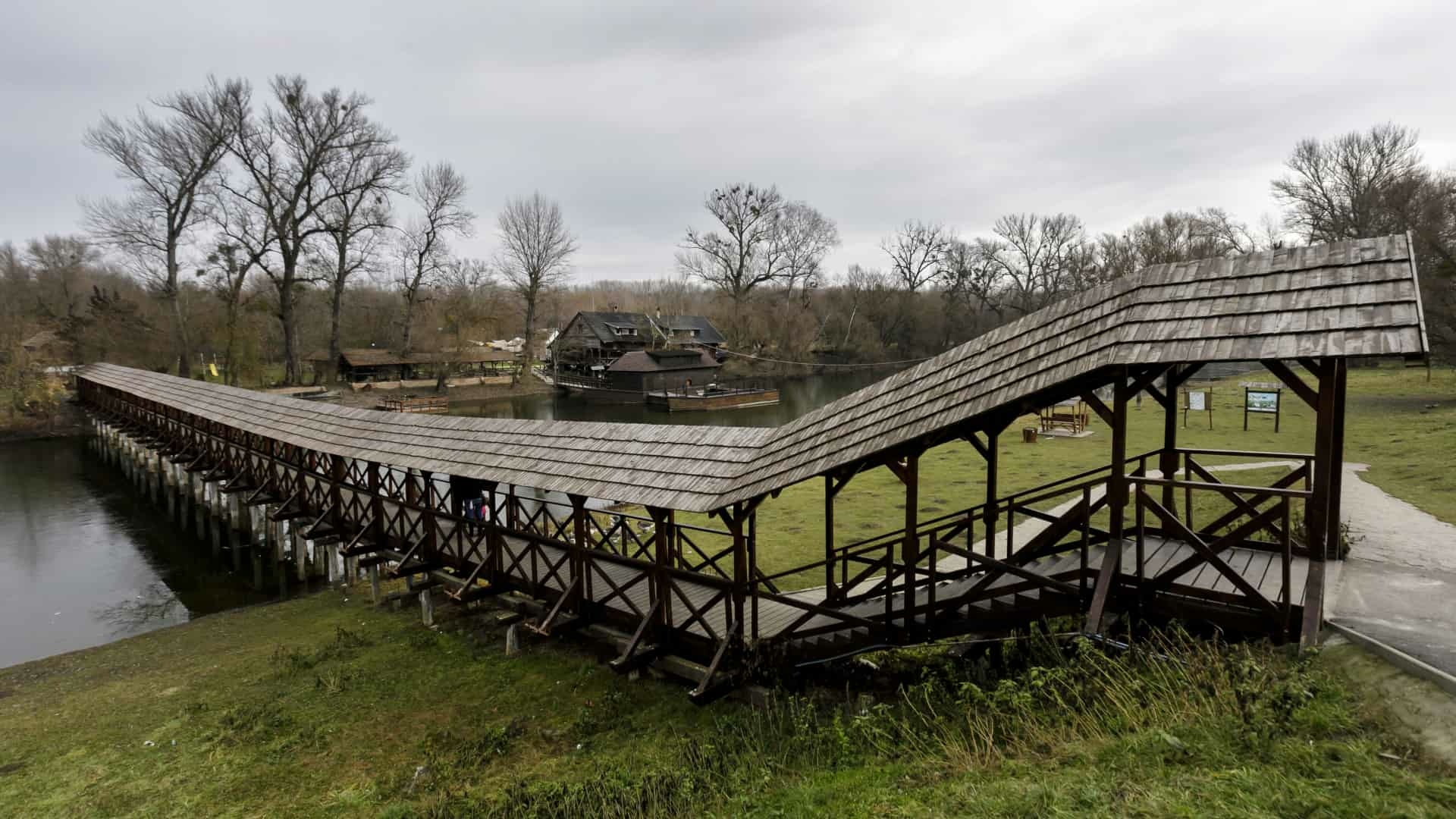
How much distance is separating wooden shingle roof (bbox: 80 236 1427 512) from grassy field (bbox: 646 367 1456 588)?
371cm

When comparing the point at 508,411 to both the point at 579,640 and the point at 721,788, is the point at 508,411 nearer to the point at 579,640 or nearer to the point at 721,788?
the point at 579,640

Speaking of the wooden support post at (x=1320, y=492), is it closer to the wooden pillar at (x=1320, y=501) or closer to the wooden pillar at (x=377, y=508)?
the wooden pillar at (x=1320, y=501)

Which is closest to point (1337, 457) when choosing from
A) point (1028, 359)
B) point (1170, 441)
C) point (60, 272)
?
point (1170, 441)

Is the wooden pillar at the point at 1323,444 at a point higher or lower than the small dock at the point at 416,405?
higher

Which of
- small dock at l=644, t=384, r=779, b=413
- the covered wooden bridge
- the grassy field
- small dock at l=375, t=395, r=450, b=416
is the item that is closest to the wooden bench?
the grassy field

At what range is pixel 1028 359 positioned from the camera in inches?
215

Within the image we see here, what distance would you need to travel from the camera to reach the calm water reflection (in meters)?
11.8

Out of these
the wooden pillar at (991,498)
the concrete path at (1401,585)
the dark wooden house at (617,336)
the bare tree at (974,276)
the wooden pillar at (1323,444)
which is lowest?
the concrete path at (1401,585)

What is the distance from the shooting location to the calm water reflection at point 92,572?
11836 millimetres

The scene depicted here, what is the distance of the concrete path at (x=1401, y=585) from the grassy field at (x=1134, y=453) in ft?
4.22

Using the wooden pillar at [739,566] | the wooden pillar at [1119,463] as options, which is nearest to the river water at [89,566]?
the wooden pillar at [739,566]

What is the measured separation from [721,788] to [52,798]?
6510mm

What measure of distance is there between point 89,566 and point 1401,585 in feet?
72.3

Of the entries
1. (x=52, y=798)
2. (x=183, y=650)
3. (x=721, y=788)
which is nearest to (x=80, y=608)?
(x=183, y=650)
